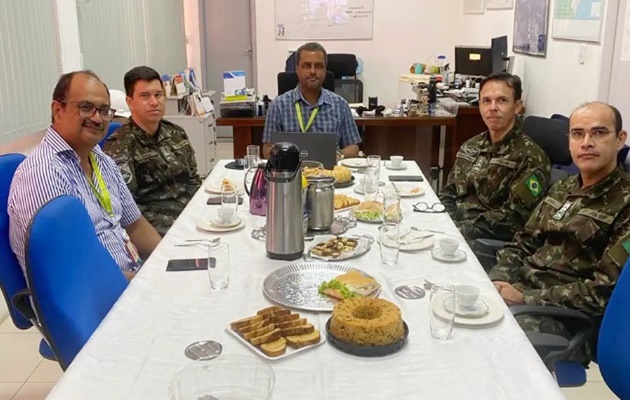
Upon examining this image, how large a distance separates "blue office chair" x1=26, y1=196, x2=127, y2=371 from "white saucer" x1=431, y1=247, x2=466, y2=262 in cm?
101

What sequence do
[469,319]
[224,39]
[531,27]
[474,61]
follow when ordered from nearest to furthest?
[469,319]
[531,27]
[474,61]
[224,39]

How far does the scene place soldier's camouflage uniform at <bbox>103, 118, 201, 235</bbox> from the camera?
9.52 feet

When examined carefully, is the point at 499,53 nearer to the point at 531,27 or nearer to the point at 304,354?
the point at 531,27

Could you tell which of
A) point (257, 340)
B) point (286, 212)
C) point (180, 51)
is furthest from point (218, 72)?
point (257, 340)

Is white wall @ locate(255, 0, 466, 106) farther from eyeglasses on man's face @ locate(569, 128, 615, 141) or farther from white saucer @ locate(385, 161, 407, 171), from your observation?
eyeglasses on man's face @ locate(569, 128, 615, 141)

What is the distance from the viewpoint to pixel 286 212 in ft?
A: 6.14

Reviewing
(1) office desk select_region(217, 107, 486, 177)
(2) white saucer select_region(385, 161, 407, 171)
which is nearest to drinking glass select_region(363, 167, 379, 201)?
(2) white saucer select_region(385, 161, 407, 171)

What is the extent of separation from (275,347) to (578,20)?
3.33m

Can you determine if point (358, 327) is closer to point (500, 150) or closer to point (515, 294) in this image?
point (515, 294)

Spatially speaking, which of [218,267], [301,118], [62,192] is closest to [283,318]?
[218,267]

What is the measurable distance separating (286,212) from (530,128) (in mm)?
2170

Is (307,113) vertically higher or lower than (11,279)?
higher

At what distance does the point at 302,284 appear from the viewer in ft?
5.62

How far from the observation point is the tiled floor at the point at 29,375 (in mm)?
2564
